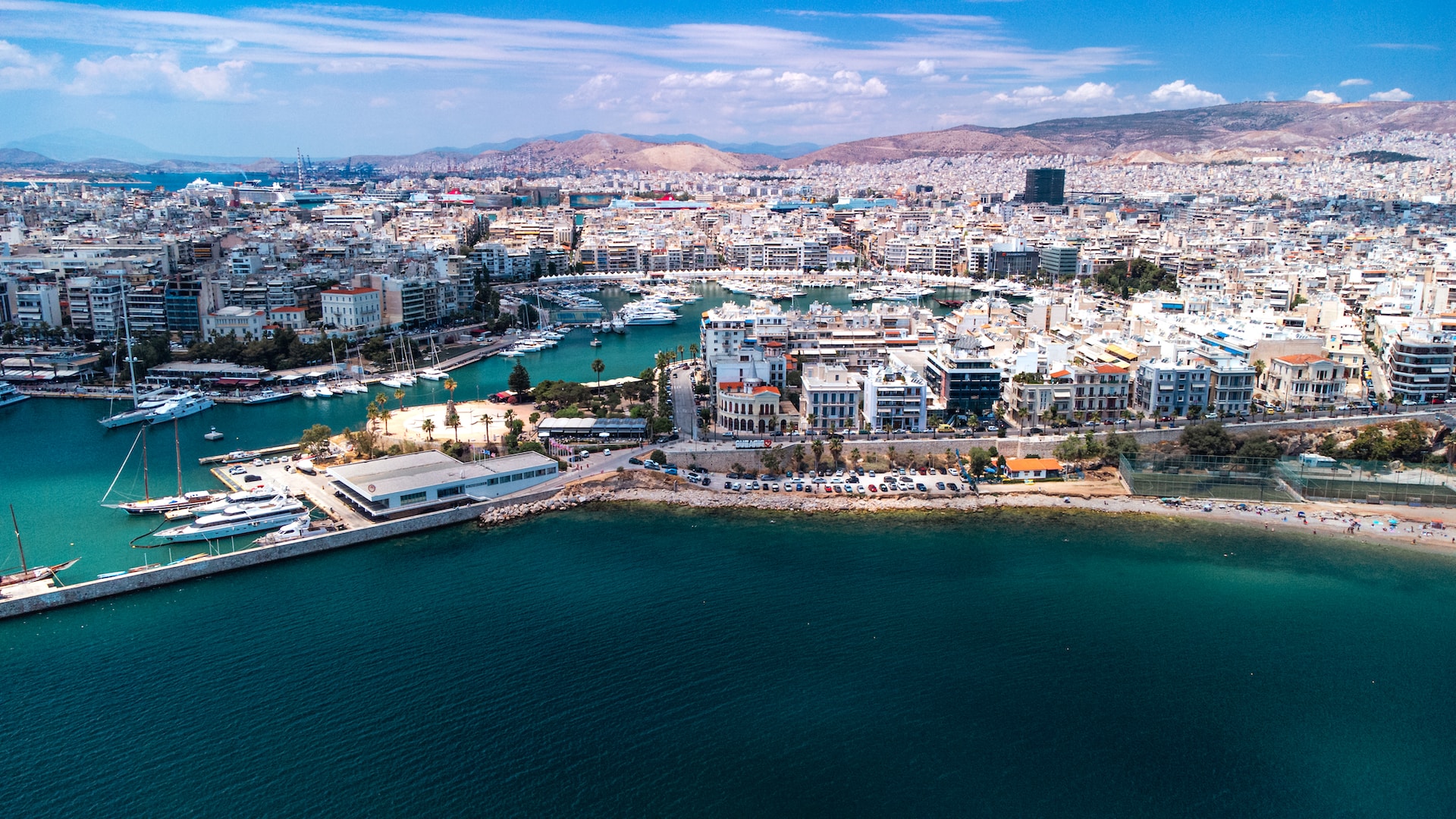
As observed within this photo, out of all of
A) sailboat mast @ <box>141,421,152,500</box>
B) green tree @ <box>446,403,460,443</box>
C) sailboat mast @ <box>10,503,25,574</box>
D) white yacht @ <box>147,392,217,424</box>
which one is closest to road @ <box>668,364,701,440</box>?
green tree @ <box>446,403,460,443</box>

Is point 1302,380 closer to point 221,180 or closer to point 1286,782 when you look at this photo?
point 1286,782

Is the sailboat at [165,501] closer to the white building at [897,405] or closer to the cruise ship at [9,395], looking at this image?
the cruise ship at [9,395]

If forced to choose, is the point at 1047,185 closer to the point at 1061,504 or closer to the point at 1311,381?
the point at 1311,381

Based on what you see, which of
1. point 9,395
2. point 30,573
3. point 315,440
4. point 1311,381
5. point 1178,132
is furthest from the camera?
point 1178,132

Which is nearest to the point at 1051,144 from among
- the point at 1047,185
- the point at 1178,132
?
the point at 1178,132

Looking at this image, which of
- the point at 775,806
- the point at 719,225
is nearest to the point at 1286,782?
the point at 775,806

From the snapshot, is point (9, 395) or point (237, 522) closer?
point (237, 522)

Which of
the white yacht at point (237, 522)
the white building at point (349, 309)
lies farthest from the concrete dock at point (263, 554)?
the white building at point (349, 309)
